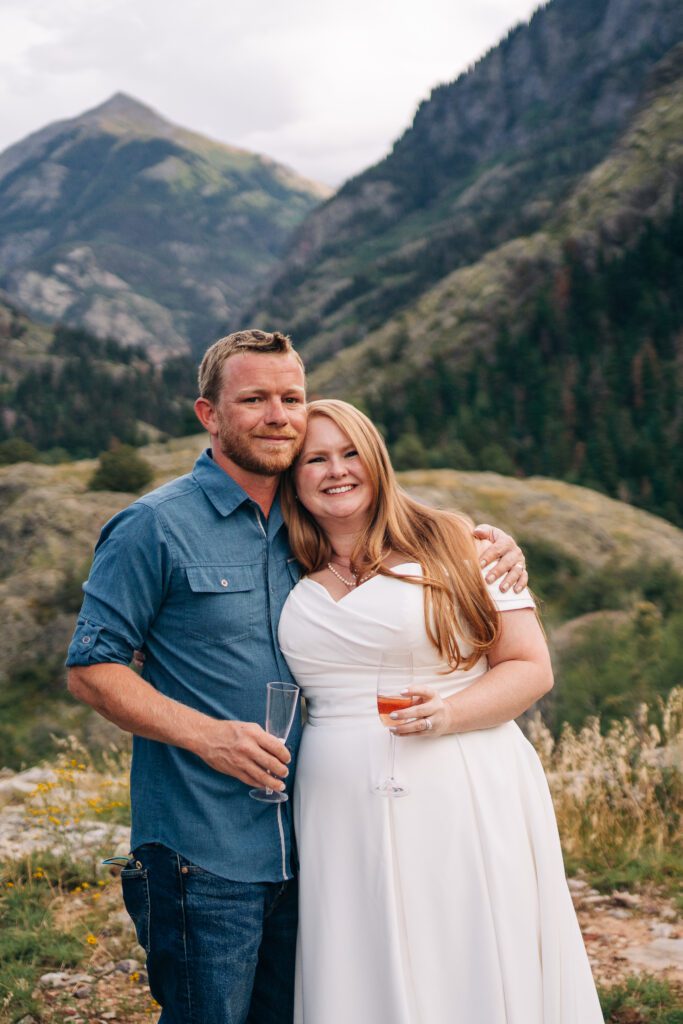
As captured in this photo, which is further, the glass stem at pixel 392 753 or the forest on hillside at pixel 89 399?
the forest on hillside at pixel 89 399

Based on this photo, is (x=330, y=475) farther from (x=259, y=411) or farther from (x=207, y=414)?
(x=207, y=414)

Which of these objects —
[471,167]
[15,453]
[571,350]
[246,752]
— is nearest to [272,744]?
[246,752]

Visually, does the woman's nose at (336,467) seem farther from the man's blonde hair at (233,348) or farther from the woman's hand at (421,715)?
the woman's hand at (421,715)

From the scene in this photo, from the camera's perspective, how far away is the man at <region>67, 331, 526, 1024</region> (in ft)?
8.61

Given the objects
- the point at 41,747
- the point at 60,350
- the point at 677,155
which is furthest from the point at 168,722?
the point at 60,350

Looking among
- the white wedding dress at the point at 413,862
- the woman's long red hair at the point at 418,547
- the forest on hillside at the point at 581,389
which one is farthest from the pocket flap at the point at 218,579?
the forest on hillside at the point at 581,389

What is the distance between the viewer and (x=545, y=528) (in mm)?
11602

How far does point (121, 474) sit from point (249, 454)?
11179 millimetres

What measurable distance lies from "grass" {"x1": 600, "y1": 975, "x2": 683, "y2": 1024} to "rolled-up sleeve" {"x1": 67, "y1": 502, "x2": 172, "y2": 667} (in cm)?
287

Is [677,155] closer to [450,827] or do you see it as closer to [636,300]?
[636,300]

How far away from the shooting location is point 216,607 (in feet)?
9.13

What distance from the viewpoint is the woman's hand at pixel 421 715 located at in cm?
263

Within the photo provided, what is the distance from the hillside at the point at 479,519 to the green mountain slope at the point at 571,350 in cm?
2134

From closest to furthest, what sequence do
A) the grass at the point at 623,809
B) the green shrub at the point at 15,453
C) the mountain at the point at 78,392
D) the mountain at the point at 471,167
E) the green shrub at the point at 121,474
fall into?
1. the grass at the point at 623,809
2. the green shrub at the point at 121,474
3. the green shrub at the point at 15,453
4. the mountain at the point at 78,392
5. the mountain at the point at 471,167
